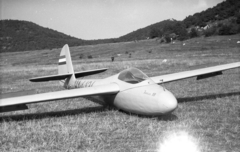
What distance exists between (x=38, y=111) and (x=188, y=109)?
5851 millimetres

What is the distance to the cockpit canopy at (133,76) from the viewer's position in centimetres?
772

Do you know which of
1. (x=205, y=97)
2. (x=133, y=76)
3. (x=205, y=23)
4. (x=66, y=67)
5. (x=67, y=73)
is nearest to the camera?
(x=133, y=76)

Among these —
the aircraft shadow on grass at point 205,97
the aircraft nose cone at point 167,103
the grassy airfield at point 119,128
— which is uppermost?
the aircraft nose cone at point 167,103

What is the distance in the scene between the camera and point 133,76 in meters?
7.93

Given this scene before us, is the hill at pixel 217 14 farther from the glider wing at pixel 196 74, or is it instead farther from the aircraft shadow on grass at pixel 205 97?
the aircraft shadow on grass at pixel 205 97

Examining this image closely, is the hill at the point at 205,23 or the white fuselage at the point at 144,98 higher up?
the hill at the point at 205,23

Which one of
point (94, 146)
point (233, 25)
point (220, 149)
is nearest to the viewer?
point (220, 149)

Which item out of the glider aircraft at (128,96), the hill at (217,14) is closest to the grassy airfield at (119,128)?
→ the glider aircraft at (128,96)

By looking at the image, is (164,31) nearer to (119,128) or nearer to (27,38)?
(27,38)

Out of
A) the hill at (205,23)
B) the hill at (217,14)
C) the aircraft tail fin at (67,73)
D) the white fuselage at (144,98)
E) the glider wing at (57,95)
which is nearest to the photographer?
the white fuselage at (144,98)

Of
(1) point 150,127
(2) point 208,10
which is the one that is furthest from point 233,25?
(1) point 150,127

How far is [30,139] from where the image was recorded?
220 inches

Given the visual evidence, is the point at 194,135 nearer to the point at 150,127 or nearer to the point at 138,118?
the point at 150,127

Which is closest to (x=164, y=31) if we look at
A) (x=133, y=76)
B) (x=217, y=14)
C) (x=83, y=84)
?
(x=217, y=14)
